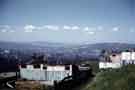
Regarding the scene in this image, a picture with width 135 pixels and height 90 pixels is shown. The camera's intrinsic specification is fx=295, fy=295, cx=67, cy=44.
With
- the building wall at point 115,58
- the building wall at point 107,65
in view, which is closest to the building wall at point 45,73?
the building wall at point 107,65

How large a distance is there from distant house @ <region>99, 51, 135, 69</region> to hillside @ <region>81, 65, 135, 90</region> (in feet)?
0.34

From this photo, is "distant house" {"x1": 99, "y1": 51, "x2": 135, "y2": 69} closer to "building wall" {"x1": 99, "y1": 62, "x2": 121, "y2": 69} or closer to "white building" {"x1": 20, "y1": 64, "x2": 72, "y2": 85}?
"building wall" {"x1": 99, "y1": 62, "x2": 121, "y2": 69}

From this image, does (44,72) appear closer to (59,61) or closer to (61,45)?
(59,61)

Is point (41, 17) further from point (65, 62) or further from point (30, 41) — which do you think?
point (65, 62)

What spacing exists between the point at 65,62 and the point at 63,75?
244mm

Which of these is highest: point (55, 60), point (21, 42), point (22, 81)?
point (21, 42)

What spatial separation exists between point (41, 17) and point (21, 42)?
59 cm

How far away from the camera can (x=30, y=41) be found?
5.42m

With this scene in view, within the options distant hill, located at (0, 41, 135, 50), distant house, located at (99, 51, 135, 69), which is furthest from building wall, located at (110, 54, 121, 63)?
distant hill, located at (0, 41, 135, 50)

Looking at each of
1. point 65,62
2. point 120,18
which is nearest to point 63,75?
point 65,62

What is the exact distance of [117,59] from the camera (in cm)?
538

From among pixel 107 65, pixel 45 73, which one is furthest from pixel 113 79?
pixel 45 73

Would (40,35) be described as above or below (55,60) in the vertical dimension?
above

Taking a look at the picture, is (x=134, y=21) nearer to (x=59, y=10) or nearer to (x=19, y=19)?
(x=59, y=10)
